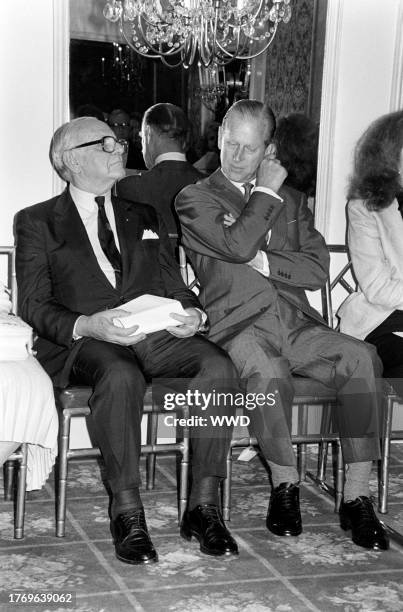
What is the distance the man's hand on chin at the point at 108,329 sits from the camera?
2.77 m

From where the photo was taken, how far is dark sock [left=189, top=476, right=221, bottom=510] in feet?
9.11

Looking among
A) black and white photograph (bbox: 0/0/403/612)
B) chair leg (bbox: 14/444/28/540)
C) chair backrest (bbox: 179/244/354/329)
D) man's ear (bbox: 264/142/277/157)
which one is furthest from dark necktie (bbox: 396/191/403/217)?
chair leg (bbox: 14/444/28/540)

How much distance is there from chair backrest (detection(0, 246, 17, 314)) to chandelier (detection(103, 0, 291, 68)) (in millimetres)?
1045

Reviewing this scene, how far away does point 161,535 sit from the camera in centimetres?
288

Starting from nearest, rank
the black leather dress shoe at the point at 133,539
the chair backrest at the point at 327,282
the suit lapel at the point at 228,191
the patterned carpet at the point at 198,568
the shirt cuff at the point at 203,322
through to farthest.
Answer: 1. the patterned carpet at the point at 198,568
2. the black leather dress shoe at the point at 133,539
3. the shirt cuff at the point at 203,322
4. the suit lapel at the point at 228,191
5. the chair backrest at the point at 327,282

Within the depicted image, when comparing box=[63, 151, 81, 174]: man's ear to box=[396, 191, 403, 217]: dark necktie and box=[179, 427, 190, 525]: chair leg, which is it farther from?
box=[396, 191, 403, 217]: dark necktie

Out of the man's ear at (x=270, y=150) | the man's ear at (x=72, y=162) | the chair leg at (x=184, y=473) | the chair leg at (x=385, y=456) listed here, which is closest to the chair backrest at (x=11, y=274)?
the man's ear at (x=72, y=162)

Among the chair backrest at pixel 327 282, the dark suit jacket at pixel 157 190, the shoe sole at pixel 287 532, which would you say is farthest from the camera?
the dark suit jacket at pixel 157 190

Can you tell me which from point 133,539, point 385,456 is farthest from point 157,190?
point 133,539

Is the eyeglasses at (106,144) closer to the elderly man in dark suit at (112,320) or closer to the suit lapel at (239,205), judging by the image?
the elderly man in dark suit at (112,320)

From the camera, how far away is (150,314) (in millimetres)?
2824

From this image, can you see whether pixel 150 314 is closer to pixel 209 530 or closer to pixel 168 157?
pixel 209 530

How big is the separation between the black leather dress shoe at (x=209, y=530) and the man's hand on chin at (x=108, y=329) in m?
0.58

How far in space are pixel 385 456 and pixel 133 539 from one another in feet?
3.34
